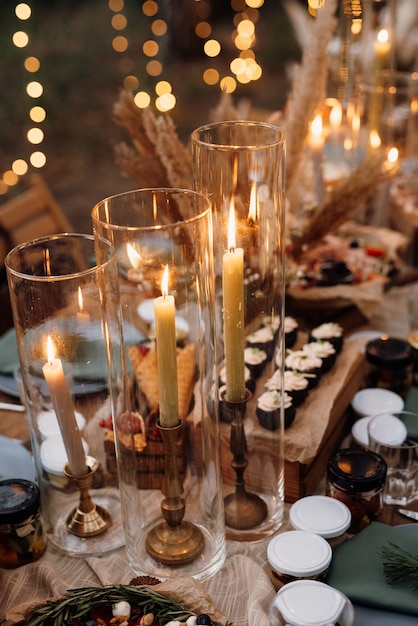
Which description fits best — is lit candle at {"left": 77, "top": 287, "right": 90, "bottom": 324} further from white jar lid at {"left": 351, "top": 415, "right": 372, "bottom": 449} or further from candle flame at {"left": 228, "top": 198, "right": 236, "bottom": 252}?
white jar lid at {"left": 351, "top": 415, "right": 372, "bottom": 449}

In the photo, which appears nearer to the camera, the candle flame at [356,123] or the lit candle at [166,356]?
the lit candle at [166,356]

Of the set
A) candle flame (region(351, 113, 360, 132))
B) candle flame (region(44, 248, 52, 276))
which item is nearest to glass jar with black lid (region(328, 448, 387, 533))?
candle flame (region(44, 248, 52, 276))

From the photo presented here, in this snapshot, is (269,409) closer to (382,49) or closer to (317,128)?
(317,128)

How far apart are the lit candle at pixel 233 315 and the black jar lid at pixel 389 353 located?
13.7 inches

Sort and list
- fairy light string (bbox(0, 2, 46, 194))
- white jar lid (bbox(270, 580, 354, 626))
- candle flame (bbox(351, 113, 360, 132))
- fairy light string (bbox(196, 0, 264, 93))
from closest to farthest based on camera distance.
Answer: white jar lid (bbox(270, 580, 354, 626)) < candle flame (bbox(351, 113, 360, 132)) < fairy light string (bbox(0, 2, 46, 194)) < fairy light string (bbox(196, 0, 264, 93))

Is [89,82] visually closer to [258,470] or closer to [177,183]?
[177,183]

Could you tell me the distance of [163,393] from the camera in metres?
0.92

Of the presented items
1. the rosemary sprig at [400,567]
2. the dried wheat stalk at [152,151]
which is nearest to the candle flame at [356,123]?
the dried wheat stalk at [152,151]

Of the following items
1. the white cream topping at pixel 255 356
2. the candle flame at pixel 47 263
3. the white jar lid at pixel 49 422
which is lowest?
the white jar lid at pixel 49 422

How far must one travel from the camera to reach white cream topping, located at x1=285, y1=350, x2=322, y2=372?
1.21 meters

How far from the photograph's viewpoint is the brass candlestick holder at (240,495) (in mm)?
1054

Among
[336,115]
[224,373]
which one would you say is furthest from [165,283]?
[336,115]

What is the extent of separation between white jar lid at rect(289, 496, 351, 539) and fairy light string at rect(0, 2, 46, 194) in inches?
125

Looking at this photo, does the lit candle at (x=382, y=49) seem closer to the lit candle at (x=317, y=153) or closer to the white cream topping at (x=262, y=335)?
the lit candle at (x=317, y=153)
